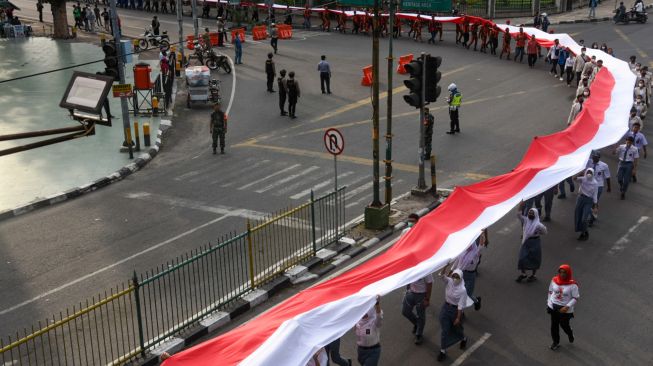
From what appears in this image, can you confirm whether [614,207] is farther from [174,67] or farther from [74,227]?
[174,67]

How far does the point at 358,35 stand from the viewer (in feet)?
157

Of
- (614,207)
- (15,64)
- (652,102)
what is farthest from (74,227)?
(15,64)

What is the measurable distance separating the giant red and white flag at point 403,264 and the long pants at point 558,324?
1.78 meters

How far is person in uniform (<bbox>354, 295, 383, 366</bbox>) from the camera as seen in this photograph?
10.8 meters

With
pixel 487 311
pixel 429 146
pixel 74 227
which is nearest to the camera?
pixel 487 311

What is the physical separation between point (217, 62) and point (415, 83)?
20.2 m

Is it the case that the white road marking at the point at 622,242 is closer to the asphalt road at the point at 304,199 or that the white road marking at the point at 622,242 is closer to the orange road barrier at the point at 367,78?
the asphalt road at the point at 304,199

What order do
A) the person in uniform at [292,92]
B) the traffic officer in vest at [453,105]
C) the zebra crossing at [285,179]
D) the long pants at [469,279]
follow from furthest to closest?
the person in uniform at [292,92], the traffic officer in vest at [453,105], the zebra crossing at [285,179], the long pants at [469,279]

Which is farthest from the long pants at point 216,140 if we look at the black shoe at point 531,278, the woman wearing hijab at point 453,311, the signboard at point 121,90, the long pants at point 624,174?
the woman wearing hijab at point 453,311

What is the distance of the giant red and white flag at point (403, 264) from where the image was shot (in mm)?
9461

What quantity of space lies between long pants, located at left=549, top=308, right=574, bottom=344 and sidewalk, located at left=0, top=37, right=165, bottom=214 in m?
13.7

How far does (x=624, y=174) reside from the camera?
61.9 feet

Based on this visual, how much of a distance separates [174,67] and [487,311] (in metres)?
25.0

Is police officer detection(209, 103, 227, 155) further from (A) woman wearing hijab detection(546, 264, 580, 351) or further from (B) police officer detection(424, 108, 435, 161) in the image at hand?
(A) woman wearing hijab detection(546, 264, 580, 351)
